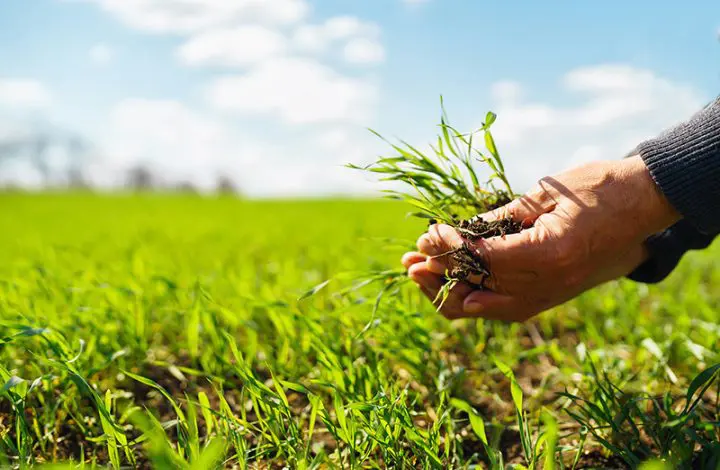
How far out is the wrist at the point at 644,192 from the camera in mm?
1635

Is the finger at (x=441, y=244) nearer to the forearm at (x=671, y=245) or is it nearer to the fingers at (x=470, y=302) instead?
the fingers at (x=470, y=302)

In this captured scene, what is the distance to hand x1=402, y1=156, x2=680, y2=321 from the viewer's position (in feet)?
5.23

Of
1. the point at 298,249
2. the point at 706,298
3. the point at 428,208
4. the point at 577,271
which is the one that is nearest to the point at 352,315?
the point at 428,208

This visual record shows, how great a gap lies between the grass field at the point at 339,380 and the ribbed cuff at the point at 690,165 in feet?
1.49

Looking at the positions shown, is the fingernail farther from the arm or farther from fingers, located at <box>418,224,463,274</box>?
fingers, located at <box>418,224,463,274</box>

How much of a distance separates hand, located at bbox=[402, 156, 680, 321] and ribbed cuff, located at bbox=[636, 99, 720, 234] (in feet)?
0.10

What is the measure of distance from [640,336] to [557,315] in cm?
46

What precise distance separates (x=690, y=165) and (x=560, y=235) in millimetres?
394

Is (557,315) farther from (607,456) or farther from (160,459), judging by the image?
(160,459)

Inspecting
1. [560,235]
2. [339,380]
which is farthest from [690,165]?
[339,380]

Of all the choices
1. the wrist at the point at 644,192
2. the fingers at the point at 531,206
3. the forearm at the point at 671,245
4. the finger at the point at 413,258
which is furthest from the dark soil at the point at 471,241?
the forearm at the point at 671,245

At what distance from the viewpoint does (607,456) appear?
1746mm

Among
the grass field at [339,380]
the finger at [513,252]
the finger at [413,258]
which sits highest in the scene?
the finger at [513,252]

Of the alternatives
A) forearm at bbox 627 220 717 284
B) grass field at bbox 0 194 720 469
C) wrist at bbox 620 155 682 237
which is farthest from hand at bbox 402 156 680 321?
forearm at bbox 627 220 717 284
